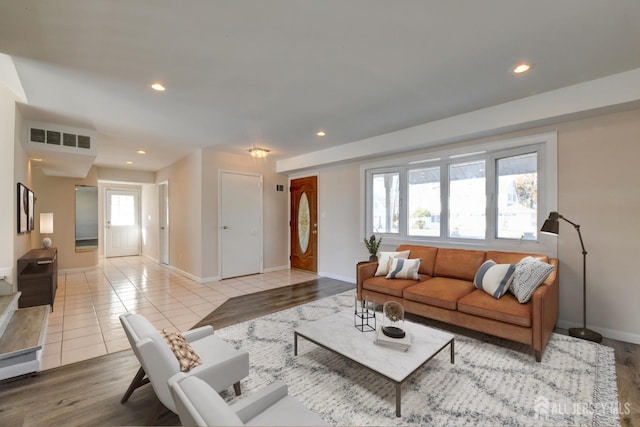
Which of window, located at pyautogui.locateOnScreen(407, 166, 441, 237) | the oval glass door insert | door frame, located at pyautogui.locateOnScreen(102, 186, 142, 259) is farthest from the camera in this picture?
door frame, located at pyautogui.locateOnScreen(102, 186, 142, 259)

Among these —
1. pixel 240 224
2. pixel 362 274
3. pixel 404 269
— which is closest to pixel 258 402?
pixel 362 274

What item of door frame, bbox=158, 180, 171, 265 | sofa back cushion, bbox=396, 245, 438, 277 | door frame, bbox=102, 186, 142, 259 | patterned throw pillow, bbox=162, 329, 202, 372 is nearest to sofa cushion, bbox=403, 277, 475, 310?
sofa back cushion, bbox=396, 245, 438, 277

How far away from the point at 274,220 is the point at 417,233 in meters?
3.34

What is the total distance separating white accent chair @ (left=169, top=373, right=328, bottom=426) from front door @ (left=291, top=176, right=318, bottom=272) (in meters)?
4.83

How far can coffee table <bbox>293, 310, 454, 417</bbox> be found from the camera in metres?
1.90

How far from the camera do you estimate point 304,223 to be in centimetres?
658

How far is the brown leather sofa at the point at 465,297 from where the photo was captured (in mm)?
2502

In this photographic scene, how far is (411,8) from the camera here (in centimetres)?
181

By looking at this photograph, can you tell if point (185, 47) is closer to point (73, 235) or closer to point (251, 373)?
point (251, 373)

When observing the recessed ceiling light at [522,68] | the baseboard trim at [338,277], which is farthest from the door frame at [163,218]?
the recessed ceiling light at [522,68]

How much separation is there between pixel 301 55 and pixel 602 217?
11.7 ft

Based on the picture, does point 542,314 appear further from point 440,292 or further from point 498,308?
point 440,292

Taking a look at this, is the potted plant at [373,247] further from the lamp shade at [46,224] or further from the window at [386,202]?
the lamp shade at [46,224]

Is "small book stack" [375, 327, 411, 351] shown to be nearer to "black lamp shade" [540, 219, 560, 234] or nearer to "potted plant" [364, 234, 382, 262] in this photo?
"black lamp shade" [540, 219, 560, 234]
